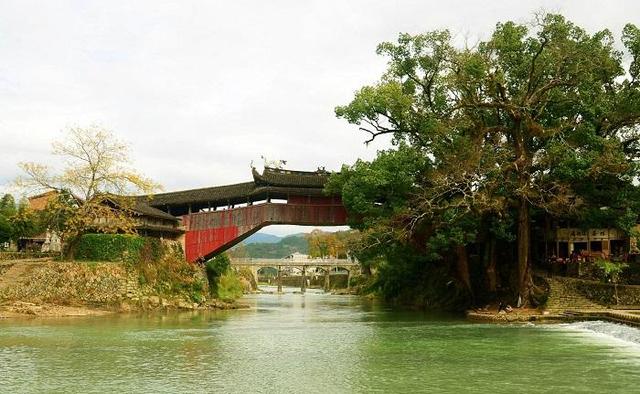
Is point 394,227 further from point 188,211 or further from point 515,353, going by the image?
point 188,211

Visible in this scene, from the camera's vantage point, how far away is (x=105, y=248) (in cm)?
3600

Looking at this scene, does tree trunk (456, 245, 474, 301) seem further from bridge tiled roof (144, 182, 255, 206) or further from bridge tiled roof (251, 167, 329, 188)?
bridge tiled roof (144, 182, 255, 206)

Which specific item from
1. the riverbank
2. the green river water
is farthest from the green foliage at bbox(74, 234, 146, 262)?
the green river water

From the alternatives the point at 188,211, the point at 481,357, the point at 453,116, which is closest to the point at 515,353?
the point at 481,357

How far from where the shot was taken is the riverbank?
3147 centimetres

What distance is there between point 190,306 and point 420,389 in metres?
27.2

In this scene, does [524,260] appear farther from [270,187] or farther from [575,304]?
[270,187]

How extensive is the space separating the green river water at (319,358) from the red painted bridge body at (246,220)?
15.2 meters

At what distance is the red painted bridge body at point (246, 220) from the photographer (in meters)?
41.1

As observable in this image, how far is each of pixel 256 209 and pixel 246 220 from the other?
106 centimetres

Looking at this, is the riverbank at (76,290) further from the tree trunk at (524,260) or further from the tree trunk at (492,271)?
the tree trunk at (524,260)

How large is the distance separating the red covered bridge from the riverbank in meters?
6.47

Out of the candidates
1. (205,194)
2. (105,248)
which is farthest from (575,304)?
(205,194)

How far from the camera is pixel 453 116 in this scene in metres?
31.5
